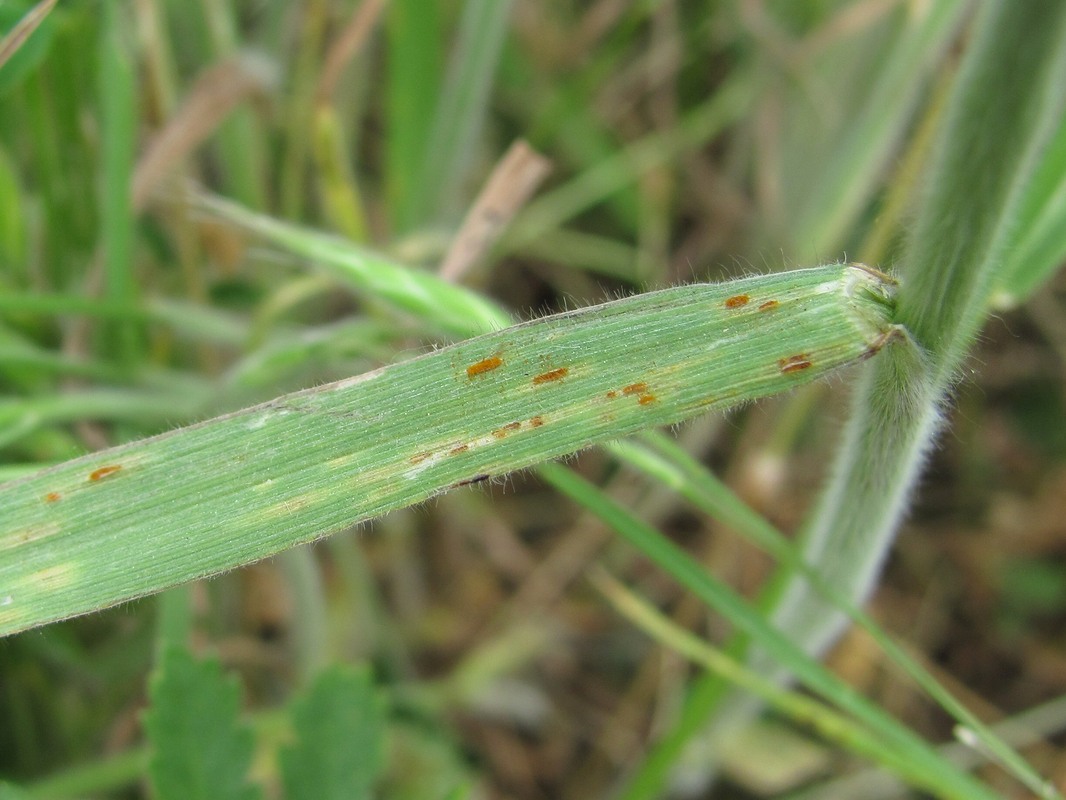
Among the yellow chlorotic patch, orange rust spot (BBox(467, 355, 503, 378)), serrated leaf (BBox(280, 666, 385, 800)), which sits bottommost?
serrated leaf (BBox(280, 666, 385, 800))

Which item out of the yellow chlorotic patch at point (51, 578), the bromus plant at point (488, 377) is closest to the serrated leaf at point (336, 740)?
the bromus plant at point (488, 377)

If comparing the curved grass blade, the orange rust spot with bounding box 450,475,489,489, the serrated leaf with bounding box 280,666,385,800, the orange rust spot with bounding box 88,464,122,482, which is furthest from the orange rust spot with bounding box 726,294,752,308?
the serrated leaf with bounding box 280,666,385,800

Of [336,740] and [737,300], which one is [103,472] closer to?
[336,740]

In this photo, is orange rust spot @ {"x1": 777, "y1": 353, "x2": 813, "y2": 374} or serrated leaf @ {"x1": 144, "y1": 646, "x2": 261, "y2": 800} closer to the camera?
orange rust spot @ {"x1": 777, "y1": 353, "x2": 813, "y2": 374}

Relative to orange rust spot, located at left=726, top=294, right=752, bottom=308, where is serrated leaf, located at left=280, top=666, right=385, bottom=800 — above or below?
below

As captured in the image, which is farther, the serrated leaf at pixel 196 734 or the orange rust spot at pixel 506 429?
the serrated leaf at pixel 196 734

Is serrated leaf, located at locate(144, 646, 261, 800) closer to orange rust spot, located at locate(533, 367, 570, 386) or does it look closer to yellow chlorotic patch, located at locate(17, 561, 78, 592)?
yellow chlorotic patch, located at locate(17, 561, 78, 592)

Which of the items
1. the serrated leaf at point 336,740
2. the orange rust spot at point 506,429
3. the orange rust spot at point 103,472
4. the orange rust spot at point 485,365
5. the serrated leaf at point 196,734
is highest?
the orange rust spot at point 485,365

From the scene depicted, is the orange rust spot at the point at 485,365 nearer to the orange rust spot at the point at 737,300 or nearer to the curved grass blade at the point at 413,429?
the curved grass blade at the point at 413,429

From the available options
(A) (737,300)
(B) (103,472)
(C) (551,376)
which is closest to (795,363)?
(A) (737,300)
